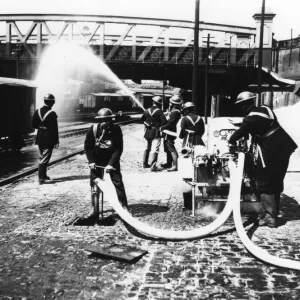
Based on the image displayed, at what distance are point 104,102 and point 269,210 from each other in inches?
2718

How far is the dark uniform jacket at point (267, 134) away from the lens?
6.72 meters

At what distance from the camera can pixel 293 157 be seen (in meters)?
15.5

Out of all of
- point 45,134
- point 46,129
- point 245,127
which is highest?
point 245,127

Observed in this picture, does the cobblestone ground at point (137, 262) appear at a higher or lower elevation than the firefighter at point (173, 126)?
lower

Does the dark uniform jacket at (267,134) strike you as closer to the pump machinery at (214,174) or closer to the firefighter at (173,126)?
the pump machinery at (214,174)

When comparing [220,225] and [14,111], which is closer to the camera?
[220,225]

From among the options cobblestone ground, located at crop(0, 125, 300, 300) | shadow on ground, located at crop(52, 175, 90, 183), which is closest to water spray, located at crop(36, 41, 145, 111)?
shadow on ground, located at crop(52, 175, 90, 183)

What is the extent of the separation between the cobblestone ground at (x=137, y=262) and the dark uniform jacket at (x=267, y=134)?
3.58 feet

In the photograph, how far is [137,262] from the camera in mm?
5270

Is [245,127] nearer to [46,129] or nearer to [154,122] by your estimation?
[46,129]

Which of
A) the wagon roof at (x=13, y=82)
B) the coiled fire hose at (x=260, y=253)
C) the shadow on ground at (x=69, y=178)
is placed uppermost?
the wagon roof at (x=13, y=82)

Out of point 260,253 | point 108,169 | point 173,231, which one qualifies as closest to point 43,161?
point 108,169

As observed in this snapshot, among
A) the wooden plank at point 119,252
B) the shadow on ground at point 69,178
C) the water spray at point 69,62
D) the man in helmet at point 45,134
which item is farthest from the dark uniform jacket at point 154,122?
the water spray at point 69,62

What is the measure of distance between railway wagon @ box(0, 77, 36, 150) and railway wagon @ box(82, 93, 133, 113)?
175 feet
